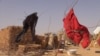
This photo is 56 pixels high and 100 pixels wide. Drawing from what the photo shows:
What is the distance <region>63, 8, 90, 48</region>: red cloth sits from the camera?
6.73 m

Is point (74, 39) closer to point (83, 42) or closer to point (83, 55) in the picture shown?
point (83, 42)

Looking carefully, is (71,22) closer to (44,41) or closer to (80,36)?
(80,36)

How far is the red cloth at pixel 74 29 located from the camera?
6.73 metres

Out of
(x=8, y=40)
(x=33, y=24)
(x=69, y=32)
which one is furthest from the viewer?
(x=8, y=40)

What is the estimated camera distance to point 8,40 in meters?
17.0

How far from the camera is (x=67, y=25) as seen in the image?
6.84 metres

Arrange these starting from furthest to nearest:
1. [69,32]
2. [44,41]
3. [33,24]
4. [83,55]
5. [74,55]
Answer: [44,41] → [83,55] → [74,55] → [33,24] → [69,32]

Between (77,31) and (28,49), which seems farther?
(28,49)

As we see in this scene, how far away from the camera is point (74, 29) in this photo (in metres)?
6.78

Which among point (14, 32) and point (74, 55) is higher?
point (14, 32)

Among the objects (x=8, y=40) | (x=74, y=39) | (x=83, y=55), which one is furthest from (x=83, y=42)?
(x=8, y=40)

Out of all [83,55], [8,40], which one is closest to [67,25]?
[83,55]

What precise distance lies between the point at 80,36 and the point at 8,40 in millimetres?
10832

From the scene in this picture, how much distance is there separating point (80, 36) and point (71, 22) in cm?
44
